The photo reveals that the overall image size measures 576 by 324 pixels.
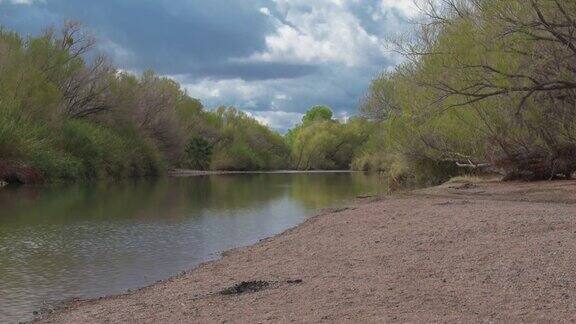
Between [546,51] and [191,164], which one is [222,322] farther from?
[191,164]

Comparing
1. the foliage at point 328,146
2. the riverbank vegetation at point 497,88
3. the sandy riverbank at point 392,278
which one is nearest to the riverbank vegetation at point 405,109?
the riverbank vegetation at point 497,88

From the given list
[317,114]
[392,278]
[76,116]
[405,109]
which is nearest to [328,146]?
[317,114]

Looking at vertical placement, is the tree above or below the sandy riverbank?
above

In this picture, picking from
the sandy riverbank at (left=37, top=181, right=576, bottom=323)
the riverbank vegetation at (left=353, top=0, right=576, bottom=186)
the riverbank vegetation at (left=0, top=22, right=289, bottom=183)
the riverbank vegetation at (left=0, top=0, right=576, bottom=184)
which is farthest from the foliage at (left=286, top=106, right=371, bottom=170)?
the sandy riverbank at (left=37, top=181, right=576, bottom=323)

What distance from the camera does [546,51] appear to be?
1905 cm

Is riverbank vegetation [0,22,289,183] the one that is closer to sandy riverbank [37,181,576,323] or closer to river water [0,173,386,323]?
river water [0,173,386,323]

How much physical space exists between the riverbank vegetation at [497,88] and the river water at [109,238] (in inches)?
260

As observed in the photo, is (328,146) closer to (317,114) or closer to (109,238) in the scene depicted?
(317,114)

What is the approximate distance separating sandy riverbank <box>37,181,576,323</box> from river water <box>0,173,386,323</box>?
46.0 inches

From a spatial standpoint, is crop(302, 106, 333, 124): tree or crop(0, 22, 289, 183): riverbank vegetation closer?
crop(0, 22, 289, 183): riverbank vegetation

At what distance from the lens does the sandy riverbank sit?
7281 mm

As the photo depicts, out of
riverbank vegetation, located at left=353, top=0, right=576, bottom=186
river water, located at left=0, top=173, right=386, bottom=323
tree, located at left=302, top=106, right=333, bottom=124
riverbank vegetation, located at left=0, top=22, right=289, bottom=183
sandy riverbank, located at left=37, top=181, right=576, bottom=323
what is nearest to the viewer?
sandy riverbank, located at left=37, top=181, right=576, bottom=323

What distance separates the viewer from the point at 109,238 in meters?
18.1

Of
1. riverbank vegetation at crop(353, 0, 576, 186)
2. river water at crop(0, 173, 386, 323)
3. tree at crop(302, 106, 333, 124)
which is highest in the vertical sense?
tree at crop(302, 106, 333, 124)
